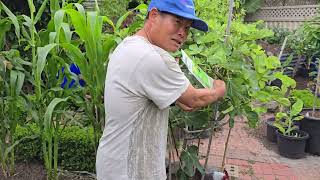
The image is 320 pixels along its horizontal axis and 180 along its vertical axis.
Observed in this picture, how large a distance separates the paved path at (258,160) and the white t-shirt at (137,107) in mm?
2084

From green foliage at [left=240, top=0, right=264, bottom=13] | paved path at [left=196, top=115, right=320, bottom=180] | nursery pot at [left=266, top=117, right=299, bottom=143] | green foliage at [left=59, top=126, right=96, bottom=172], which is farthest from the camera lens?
green foliage at [left=240, top=0, right=264, bottom=13]

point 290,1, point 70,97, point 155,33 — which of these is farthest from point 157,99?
point 290,1

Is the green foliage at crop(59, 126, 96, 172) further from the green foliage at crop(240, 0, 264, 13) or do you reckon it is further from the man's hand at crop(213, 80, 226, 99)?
the green foliage at crop(240, 0, 264, 13)

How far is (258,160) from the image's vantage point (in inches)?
179

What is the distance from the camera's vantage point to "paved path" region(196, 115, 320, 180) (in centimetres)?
413

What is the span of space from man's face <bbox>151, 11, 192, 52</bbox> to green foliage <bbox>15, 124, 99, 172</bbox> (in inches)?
70.2

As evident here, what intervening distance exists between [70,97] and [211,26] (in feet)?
3.45

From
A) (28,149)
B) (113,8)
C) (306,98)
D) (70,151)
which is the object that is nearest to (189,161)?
(70,151)

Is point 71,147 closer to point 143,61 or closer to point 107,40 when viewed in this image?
point 107,40

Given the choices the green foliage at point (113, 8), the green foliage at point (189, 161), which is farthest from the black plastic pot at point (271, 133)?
the green foliage at point (113, 8)

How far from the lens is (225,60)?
7.48ft

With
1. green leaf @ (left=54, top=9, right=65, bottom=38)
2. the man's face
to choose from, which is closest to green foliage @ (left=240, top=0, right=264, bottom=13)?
green leaf @ (left=54, top=9, right=65, bottom=38)

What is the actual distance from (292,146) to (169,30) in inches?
137

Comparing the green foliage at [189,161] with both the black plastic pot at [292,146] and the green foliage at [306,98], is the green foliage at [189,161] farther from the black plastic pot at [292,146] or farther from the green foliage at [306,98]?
the green foliage at [306,98]
